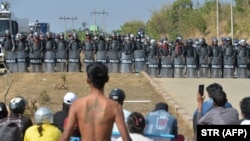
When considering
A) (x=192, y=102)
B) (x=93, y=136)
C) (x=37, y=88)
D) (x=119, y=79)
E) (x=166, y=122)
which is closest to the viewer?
(x=93, y=136)

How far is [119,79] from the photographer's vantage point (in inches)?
1140

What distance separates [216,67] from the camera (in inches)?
1230

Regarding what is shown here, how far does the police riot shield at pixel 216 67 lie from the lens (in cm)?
3117

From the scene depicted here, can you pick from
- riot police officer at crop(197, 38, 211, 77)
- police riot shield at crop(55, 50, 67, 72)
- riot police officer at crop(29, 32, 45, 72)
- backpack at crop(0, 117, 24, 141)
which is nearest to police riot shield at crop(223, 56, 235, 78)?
riot police officer at crop(197, 38, 211, 77)

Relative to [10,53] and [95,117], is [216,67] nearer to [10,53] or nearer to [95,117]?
[10,53]

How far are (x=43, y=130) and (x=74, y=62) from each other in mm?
23425

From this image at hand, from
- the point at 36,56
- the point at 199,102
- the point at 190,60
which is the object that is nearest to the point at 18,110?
the point at 199,102

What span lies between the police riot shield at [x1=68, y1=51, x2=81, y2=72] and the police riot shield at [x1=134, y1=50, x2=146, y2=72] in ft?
8.26

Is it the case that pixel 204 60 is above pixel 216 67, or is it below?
above

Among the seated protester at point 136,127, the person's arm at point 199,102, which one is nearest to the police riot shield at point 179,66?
the person's arm at point 199,102

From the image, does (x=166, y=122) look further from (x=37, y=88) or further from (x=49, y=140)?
(x=37, y=88)

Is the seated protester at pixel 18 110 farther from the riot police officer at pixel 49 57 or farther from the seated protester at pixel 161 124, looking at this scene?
the riot police officer at pixel 49 57

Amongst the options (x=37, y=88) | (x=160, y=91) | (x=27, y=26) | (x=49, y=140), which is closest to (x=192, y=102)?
(x=160, y=91)

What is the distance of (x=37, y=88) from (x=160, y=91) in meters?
4.88
